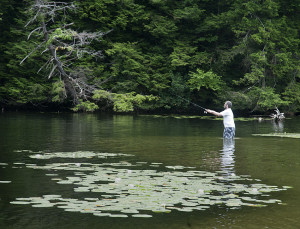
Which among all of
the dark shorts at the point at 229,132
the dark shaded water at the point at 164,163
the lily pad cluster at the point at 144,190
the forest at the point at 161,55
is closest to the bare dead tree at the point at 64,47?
the forest at the point at 161,55

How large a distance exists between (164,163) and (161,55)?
3048 centimetres

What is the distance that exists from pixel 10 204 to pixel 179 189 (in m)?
2.80

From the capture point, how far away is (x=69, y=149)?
14.9 metres

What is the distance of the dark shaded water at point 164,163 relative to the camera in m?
6.84

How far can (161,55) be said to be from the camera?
42.2 meters

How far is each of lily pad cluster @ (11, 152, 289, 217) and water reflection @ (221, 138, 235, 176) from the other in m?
0.48

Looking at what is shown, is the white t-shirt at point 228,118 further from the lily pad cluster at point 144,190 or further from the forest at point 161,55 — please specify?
the forest at point 161,55

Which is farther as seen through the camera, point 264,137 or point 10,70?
point 10,70

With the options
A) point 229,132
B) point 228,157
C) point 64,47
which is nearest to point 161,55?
point 64,47

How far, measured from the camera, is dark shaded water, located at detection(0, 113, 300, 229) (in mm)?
6844

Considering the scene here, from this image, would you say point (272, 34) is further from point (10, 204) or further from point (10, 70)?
point (10, 204)

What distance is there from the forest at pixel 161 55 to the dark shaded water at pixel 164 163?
17.5 m

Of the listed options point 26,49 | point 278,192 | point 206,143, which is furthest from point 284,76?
point 278,192

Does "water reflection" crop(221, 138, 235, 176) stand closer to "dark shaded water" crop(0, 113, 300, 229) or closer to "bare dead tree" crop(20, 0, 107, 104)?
"dark shaded water" crop(0, 113, 300, 229)
